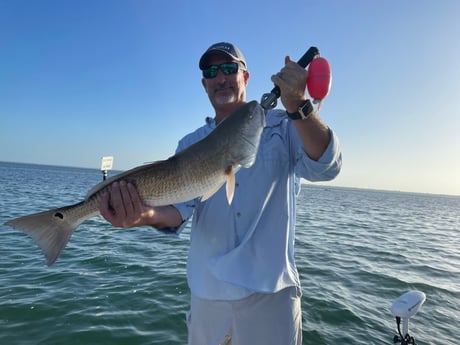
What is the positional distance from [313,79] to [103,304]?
23.1 feet

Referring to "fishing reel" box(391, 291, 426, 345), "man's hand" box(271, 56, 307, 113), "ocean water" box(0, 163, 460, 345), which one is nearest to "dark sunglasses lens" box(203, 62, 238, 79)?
"man's hand" box(271, 56, 307, 113)

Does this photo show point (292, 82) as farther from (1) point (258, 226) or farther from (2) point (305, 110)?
(1) point (258, 226)

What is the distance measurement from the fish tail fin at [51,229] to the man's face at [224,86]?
6.19ft

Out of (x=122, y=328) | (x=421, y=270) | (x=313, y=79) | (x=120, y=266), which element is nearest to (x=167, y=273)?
(x=120, y=266)

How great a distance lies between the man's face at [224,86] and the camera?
141 inches

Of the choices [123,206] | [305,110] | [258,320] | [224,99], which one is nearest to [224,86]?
[224,99]

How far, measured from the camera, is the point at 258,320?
3004mm

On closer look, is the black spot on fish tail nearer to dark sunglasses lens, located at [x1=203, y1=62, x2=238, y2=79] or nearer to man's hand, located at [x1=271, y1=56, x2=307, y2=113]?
dark sunglasses lens, located at [x1=203, y1=62, x2=238, y2=79]

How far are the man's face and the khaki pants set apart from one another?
80.8 inches

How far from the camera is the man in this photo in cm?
293

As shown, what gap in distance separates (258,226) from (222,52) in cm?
191

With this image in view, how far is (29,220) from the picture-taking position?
10.2 feet

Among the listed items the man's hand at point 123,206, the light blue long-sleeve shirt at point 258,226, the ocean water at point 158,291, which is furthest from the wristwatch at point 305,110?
the ocean water at point 158,291

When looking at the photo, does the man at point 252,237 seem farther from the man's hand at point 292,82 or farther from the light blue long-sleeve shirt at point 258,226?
the man's hand at point 292,82
